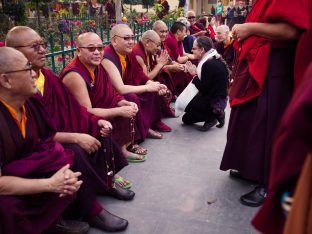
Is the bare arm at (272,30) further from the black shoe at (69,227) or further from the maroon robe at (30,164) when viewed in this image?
the black shoe at (69,227)

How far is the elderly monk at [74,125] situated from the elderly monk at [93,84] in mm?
218

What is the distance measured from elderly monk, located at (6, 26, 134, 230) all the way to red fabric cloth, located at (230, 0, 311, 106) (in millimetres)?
1153

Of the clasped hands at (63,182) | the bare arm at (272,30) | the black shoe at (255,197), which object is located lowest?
the black shoe at (255,197)

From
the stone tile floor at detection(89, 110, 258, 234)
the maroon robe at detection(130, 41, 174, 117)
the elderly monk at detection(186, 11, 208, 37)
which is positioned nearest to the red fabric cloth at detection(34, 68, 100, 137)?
the stone tile floor at detection(89, 110, 258, 234)

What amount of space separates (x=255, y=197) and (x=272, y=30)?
1326mm

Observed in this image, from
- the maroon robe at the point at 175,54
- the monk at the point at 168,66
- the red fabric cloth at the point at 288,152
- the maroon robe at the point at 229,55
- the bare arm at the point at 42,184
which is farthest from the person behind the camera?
the maroon robe at the point at 229,55

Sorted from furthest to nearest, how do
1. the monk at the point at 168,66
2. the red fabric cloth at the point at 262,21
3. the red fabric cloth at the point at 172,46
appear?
the red fabric cloth at the point at 172,46 < the monk at the point at 168,66 < the red fabric cloth at the point at 262,21

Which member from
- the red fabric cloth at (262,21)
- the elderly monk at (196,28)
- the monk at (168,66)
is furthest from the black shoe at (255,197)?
the elderly monk at (196,28)

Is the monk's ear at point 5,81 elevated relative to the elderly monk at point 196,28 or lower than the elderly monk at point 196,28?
lower

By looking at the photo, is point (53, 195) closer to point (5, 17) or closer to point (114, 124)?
point (114, 124)

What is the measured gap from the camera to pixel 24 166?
194 cm

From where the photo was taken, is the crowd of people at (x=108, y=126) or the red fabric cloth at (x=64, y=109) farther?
the red fabric cloth at (x=64, y=109)

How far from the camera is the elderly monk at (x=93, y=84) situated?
278cm

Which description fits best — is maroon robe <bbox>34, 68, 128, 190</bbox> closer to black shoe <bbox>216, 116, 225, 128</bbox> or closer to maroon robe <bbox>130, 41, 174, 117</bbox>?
maroon robe <bbox>130, 41, 174, 117</bbox>
